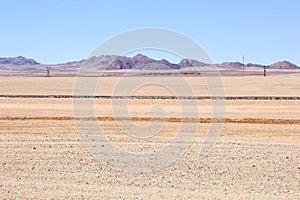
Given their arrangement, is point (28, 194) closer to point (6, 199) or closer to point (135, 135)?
point (6, 199)

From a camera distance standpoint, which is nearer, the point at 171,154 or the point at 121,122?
the point at 171,154

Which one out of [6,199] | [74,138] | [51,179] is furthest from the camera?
[74,138]

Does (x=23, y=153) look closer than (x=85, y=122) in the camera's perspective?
Yes

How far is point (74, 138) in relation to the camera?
16.3 meters

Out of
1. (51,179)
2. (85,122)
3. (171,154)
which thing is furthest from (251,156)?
(85,122)

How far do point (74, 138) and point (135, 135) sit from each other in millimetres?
2398

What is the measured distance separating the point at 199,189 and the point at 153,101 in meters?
27.5

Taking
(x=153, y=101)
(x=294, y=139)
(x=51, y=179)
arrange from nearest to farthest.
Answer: (x=51, y=179) < (x=294, y=139) < (x=153, y=101)

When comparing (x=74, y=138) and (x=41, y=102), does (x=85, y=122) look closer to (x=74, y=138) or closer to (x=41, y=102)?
(x=74, y=138)

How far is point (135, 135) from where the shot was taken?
58.5ft

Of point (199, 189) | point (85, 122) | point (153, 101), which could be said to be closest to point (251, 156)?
point (199, 189)

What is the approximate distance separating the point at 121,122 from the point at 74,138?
7147mm

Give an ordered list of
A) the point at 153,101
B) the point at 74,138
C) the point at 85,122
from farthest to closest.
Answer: the point at 153,101 < the point at 85,122 < the point at 74,138

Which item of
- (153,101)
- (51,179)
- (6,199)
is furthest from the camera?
(153,101)
